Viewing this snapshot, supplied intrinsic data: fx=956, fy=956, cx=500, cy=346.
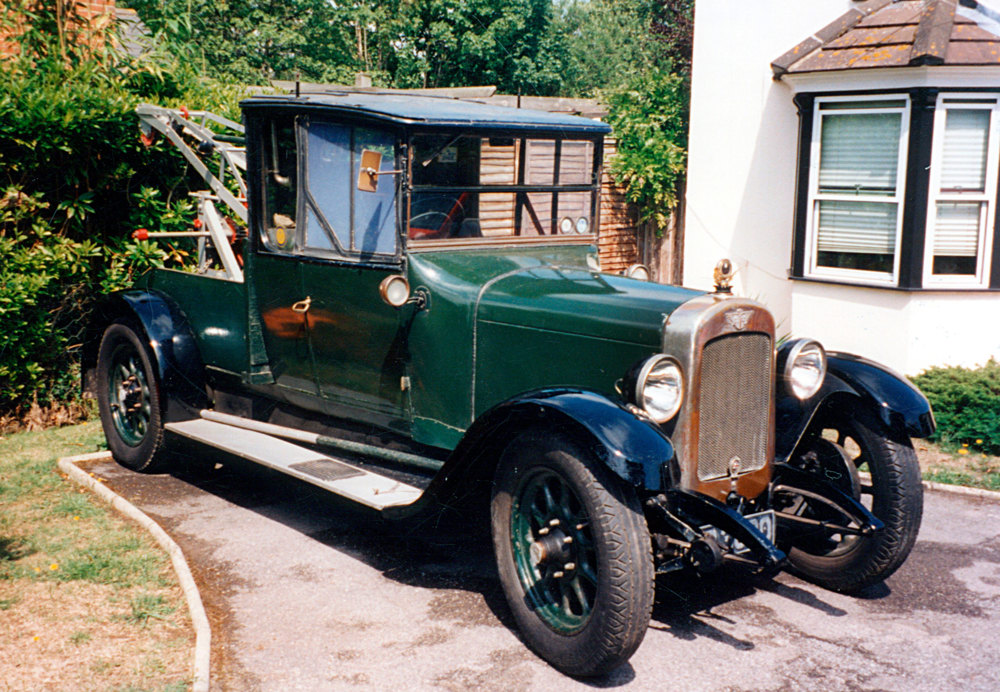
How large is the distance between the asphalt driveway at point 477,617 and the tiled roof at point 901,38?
14.3 ft

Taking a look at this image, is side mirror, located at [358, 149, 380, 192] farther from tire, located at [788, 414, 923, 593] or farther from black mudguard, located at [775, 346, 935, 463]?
tire, located at [788, 414, 923, 593]

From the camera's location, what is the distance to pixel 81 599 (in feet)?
14.1

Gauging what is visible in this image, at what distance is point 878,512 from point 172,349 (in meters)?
4.14

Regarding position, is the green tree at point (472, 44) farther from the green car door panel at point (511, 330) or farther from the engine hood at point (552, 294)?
the green car door panel at point (511, 330)

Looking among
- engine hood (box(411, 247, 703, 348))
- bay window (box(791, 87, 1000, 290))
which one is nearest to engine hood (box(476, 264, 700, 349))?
engine hood (box(411, 247, 703, 348))

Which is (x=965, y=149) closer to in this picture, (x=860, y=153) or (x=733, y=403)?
(x=860, y=153)

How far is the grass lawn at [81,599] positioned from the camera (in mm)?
3637

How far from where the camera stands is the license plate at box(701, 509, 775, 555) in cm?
382

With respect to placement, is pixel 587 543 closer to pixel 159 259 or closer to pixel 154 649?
pixel 154 649

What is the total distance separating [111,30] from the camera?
27.2ft

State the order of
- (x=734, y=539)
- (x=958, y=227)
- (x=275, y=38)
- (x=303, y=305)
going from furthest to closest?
(x=275, y=38)
(x=958, y=227)
(x=303, y=305)
(x=734, y=539)

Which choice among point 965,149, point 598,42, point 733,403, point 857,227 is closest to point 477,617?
point 733,403

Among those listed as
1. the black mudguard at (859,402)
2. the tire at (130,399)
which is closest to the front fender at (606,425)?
the black mudguard at (859,402)

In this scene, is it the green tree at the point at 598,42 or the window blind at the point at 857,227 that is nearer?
the window blind at the point at 857,227
